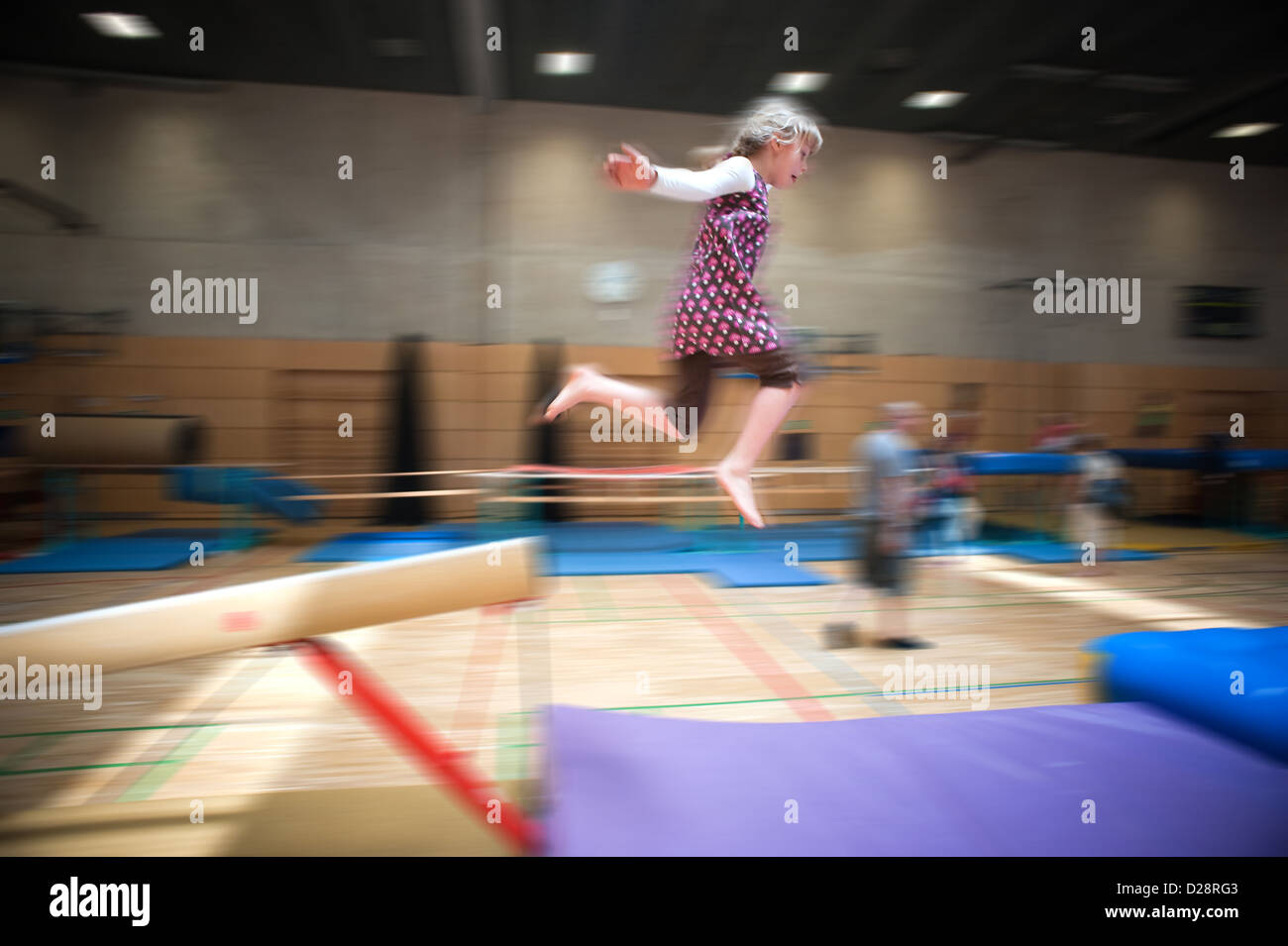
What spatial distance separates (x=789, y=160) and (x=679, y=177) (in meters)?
0.18

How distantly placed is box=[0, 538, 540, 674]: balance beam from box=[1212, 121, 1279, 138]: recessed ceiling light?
34.6 ft

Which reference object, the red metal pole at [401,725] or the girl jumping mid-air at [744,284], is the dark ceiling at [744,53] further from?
the girl jumping mid-air at [744,284]

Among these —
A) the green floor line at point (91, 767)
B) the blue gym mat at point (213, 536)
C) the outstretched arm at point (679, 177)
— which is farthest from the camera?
the blue gym mat at point (213, 536)

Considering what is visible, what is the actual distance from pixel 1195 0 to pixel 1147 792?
708 cm

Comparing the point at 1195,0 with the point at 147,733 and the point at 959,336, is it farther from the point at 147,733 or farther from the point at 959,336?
the point at 147,733

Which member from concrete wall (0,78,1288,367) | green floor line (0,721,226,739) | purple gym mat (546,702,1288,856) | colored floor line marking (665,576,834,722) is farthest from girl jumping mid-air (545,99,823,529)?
concrete wall (0,78,1288,367)

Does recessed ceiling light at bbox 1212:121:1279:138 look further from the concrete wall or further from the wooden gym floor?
the wooden gym floor

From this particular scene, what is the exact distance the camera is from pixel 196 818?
1.97m

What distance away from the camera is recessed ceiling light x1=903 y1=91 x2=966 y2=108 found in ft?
23.3


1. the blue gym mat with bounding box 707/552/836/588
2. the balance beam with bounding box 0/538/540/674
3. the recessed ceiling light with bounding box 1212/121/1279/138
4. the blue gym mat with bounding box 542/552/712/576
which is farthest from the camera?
the recessed ceiling light with bounding box 1212/121/1279/138

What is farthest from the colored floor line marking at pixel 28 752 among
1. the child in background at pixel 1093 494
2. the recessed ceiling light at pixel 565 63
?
the child in background at pixel 1093 494

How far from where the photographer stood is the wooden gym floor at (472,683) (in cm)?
206

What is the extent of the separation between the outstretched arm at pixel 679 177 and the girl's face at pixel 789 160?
0.14 ft

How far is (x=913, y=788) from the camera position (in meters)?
1.60
